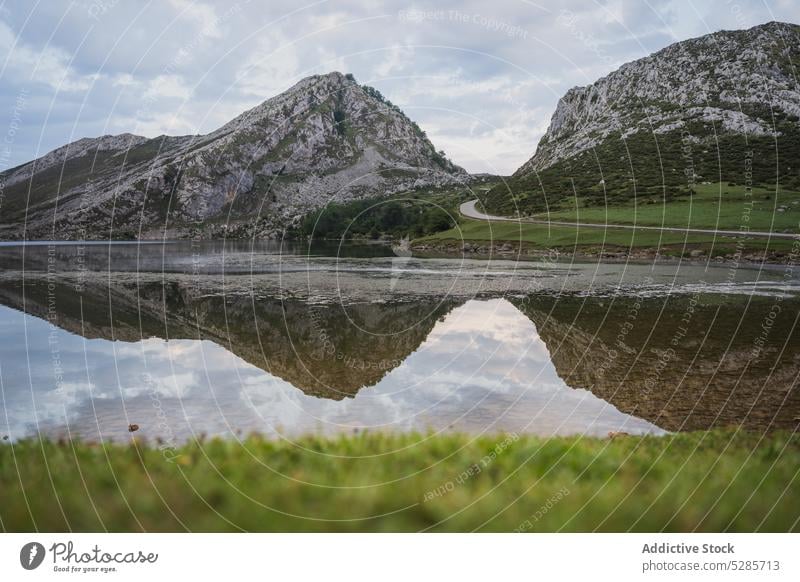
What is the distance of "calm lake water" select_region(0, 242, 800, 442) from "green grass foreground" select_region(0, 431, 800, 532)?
3.91 m

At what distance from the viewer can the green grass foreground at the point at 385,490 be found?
20.0 ft

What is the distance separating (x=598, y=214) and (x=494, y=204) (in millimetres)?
33210

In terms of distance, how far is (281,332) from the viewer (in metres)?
23.9

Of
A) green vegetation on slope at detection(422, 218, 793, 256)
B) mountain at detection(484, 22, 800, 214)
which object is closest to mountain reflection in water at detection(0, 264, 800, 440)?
green vegetation on slope at detection(422, 218, 793, 256)

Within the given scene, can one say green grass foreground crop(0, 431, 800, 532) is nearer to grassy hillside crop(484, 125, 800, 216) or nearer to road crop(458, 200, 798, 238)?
road crop(458, 200, 798, 238)

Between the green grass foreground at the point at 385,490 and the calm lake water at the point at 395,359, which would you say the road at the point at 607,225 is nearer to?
the calm lake water at the point at 395,359

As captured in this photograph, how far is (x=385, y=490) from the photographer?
6508 mm

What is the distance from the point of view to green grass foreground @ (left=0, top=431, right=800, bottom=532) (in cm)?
609

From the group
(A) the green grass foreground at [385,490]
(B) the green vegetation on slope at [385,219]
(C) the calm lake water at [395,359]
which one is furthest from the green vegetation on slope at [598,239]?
(A) the green grass foreground at [385,490]

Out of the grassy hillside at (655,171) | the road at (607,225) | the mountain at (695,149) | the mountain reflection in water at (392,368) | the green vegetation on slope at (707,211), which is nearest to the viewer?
the mountain reflection in water at (392,368)

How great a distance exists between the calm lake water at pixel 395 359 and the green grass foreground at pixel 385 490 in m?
3.91

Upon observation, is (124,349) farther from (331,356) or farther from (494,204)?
(494,204)

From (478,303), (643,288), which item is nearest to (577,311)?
(478,303)

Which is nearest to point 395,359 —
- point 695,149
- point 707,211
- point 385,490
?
point 385,490
